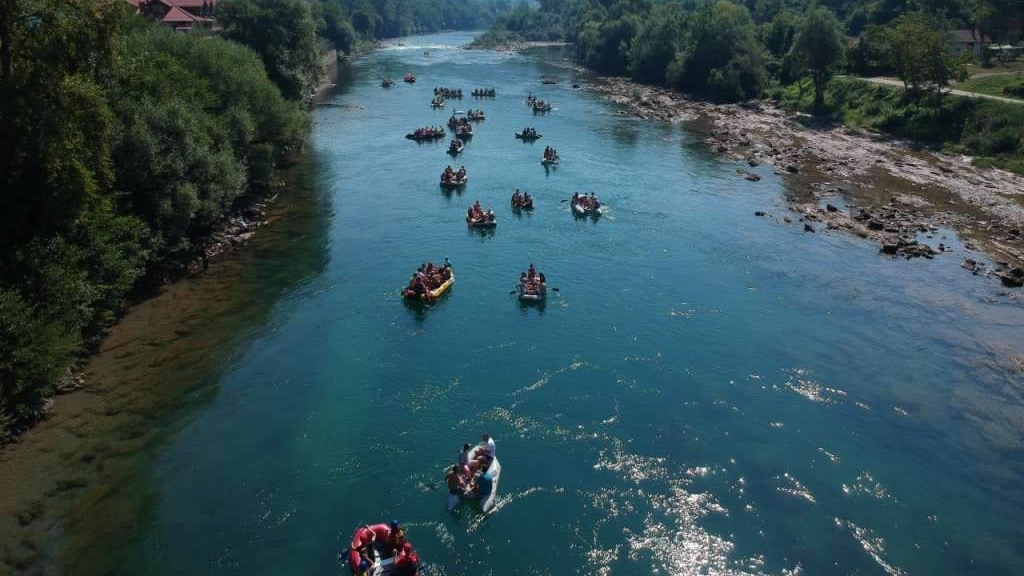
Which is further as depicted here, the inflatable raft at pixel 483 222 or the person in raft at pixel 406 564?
the inflatable raft at pixel 483 222

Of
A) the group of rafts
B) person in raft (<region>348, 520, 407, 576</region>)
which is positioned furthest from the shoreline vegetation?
person in raft (<region>348, 520, 407, 576</region>)

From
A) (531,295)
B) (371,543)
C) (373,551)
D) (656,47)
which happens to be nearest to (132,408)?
(371,543)

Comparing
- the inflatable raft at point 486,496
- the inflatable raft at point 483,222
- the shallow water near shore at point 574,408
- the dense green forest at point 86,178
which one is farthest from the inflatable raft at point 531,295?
the dense green forest at point 86,178

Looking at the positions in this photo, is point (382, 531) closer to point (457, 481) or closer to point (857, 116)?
point (457, 481)

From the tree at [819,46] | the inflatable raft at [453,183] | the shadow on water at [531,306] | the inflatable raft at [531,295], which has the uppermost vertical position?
the tree at [819,46]

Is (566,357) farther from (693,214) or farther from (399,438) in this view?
(693,214)

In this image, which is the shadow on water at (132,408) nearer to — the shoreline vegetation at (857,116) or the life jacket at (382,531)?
the life jacket at (382,531)
